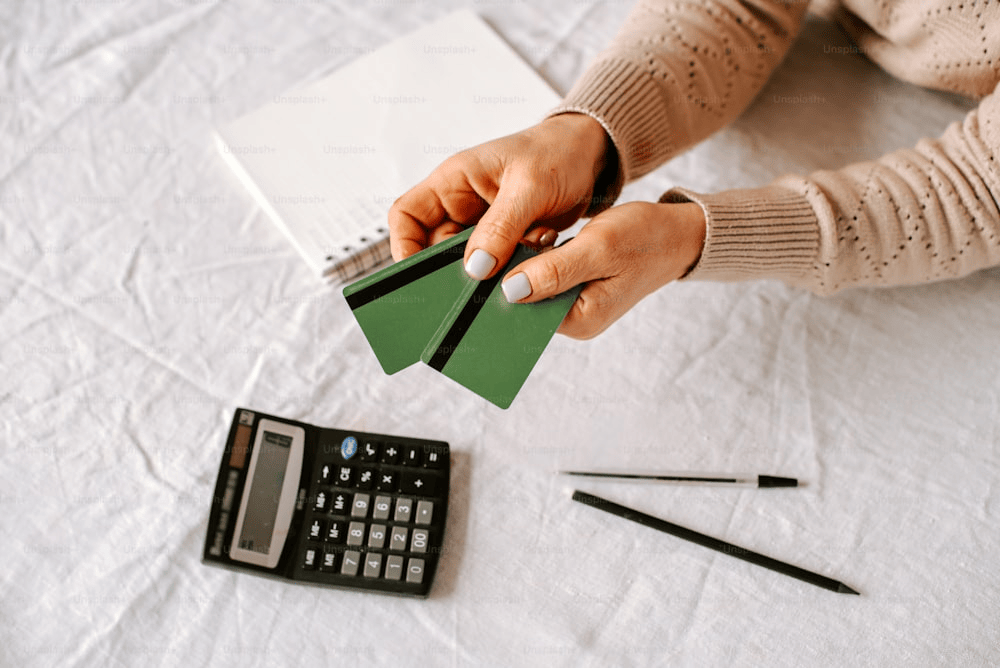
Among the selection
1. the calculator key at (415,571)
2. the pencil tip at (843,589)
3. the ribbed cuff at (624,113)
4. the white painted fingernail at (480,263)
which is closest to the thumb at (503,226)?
the white painted fingernail at (480,263)

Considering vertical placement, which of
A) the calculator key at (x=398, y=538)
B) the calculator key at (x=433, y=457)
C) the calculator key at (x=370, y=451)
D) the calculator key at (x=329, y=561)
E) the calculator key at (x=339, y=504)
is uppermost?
the calculator key at (x=433, y=457)

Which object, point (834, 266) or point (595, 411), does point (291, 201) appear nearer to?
point (595, 411)

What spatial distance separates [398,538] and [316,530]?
0.06 m

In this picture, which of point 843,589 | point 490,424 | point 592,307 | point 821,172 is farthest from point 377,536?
point 821,172

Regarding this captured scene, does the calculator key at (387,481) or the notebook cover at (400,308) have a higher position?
the notebook cover at (400,308)

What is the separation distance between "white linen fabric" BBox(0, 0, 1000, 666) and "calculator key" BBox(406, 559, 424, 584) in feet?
0.07

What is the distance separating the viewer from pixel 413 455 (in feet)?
1.67

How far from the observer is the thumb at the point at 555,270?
0.44 meters

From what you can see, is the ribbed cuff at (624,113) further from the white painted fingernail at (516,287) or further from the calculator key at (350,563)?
the calculator key at (350,563)

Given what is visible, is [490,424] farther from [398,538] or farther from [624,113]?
[624,113]

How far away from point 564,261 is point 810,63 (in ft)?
1.50

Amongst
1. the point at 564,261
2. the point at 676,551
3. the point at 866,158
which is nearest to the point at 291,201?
the point at 564,261

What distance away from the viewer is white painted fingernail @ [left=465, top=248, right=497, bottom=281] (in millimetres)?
449

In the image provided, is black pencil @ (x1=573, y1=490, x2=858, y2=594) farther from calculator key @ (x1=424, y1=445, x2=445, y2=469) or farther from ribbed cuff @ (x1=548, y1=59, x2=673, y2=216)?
ribbed cuff @ (x1=548, y1=59, x2=673, y2=216)
